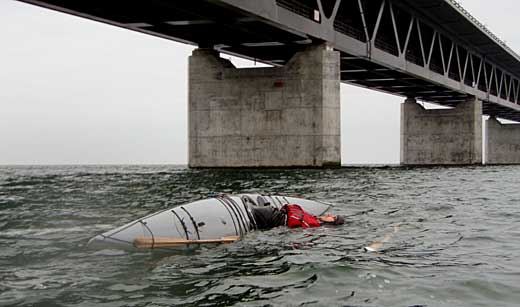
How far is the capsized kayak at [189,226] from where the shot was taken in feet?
33.2

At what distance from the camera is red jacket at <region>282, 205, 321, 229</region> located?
12.9 metres

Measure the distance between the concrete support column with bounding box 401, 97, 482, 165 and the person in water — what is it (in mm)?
60459

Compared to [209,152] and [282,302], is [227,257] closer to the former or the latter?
[282,302]

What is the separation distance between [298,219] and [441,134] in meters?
62.7

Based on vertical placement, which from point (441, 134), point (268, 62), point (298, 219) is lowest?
point (298, 219)

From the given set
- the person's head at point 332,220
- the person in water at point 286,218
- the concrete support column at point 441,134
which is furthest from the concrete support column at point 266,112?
the concrete support column at point 441,134

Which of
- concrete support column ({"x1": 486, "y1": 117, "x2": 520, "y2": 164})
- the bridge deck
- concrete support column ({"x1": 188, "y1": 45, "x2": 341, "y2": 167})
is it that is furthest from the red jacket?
concrete support column ({"x1": 486, "y1": 117, "x2": 520, "y2": 164})

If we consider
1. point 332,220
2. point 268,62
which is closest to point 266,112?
point 268,62

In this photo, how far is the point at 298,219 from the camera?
1295 centimetres

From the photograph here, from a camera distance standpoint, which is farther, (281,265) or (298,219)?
(298,219)

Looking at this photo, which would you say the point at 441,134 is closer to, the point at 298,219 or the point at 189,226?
the point at 298,219

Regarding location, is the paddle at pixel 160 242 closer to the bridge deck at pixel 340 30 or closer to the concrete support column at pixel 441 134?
the bridge deck at pixel 340 30

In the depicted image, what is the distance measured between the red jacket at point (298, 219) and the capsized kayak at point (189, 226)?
0.86 metres

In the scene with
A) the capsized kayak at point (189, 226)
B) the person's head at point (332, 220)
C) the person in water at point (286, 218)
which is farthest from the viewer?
the person's head at point (332, 220)
